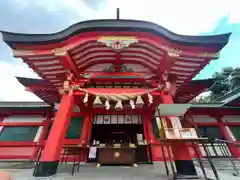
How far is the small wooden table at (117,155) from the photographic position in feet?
20.9

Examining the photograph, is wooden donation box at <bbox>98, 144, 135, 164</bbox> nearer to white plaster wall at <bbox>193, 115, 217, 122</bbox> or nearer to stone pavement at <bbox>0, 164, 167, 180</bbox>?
stone pavement at <bbox>0, 164, 167, 180</bbox>

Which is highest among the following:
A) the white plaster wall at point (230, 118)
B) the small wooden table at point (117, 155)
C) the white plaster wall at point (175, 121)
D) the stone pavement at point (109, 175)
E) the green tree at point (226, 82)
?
the green tree at point (226, 82)

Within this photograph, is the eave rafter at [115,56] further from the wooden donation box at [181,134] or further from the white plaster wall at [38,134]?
the white plaster wall at [38,134]

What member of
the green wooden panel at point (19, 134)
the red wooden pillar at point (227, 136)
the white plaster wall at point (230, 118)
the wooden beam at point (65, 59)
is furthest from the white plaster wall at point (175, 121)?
the green wooden panel at point (19, 134)

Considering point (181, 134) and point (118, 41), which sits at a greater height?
point (118, 41)

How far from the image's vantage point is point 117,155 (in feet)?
21.2

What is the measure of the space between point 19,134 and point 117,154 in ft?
21.5

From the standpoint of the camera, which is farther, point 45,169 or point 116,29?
point 116,29

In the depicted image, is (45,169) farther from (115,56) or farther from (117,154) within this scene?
(115,56)

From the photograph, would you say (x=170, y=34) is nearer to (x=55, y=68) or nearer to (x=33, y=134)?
(x=55, y=68)

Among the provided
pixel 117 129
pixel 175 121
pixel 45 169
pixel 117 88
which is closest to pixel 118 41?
pixel 117 88

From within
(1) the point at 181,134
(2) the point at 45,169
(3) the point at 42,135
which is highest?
(3) the point at 42,135

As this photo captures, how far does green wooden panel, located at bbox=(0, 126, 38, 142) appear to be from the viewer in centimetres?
858

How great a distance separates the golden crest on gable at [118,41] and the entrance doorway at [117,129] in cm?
483
